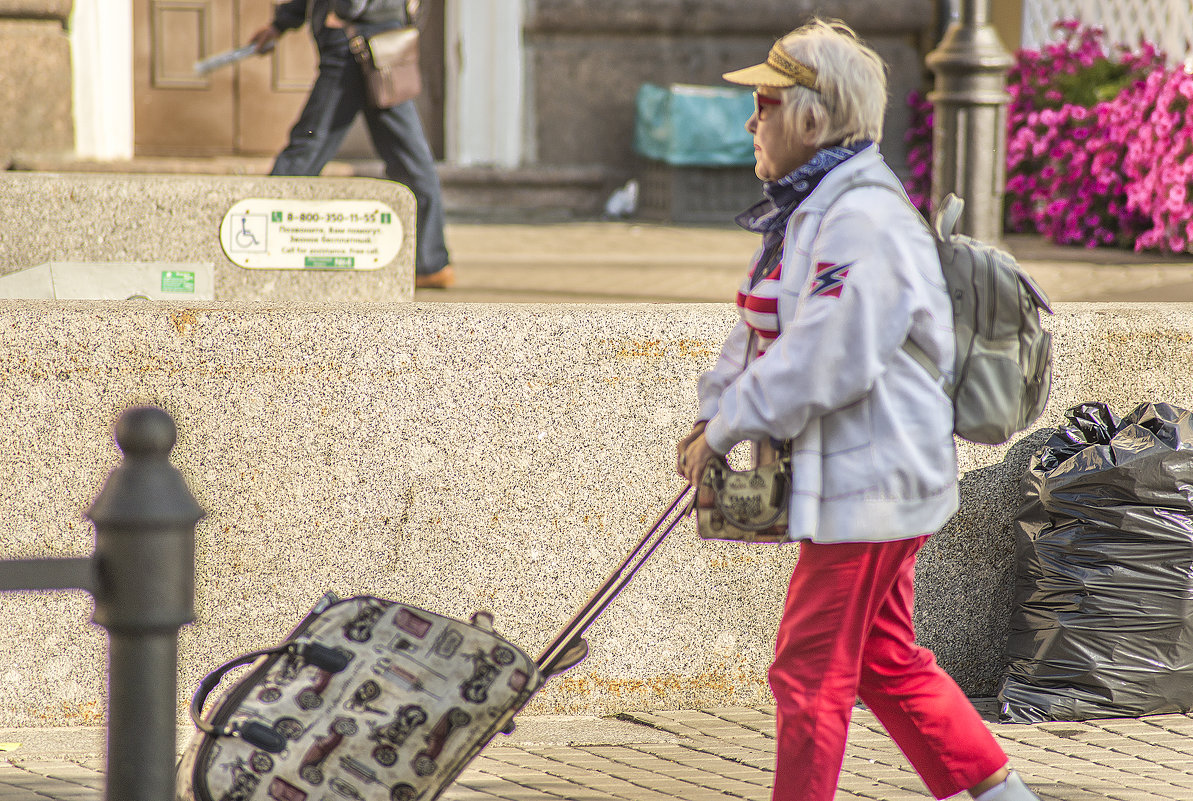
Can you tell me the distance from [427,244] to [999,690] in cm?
369

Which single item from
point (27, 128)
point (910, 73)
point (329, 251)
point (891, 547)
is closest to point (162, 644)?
point (891, 547)

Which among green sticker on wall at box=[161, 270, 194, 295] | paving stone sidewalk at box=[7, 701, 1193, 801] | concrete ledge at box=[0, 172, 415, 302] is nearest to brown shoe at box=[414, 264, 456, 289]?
concrete ledge at box=[0, 172, 415, 302]

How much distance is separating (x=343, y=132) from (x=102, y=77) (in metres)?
3.87

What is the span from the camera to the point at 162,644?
6.06 ft

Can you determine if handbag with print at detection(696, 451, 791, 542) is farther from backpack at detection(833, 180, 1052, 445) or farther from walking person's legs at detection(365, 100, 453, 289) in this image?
walking person's legs at detection(365, 100, 453, 289)

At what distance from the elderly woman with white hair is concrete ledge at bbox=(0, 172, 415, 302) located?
2.93 metres

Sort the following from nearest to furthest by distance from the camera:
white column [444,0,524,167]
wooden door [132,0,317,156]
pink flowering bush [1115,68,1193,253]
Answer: pink flowering bush [1115,68,1193,253] < wooden door [132,0,317,156] < white column [444,0,524,167]

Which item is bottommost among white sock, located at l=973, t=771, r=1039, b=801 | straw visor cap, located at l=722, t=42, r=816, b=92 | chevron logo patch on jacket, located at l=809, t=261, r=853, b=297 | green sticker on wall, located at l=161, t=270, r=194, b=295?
white sock, located at l=973, t=771, r=1039, b=801

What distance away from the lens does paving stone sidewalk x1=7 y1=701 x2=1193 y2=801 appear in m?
3.37

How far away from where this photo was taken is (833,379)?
2457 mm

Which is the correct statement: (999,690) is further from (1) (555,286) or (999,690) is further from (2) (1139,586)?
(1) (555,286)

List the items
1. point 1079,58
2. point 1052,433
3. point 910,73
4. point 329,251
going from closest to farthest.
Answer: point 1052,433 → point 329,251 → point 1079,58 → point 910,73

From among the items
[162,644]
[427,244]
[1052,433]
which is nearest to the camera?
[162,644]

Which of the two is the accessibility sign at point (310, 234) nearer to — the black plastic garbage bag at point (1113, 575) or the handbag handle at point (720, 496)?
the black plastic garbage bag at point (1113, 575)
